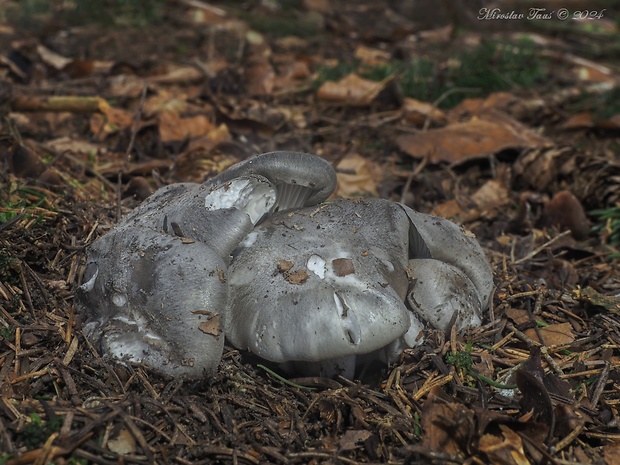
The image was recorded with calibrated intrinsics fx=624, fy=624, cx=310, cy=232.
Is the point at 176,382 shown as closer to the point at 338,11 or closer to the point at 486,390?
the point at 486,390

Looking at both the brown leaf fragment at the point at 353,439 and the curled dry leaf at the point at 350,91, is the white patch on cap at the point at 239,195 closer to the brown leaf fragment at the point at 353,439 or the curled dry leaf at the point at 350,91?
the brown leaf fragment at the point at 353,439

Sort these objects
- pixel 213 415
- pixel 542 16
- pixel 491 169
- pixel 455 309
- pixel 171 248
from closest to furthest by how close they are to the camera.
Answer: pixel 213 415
pixel 171 248
pixel 455 309
pixel 491 169
pixel 542 16

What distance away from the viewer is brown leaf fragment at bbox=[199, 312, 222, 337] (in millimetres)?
2441

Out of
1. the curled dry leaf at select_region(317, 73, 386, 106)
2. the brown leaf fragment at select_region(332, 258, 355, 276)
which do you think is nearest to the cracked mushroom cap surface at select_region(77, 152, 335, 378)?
the brown leaf fragment at select_region(332, 258, 355, 276)

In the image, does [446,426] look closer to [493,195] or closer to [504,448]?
[504,448]

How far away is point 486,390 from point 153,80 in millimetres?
4991

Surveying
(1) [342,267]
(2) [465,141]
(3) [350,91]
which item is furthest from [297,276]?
(3) [350,91]

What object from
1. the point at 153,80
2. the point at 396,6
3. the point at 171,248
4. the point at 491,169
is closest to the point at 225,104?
the point at 153,80

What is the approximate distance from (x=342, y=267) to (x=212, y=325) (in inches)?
22.7

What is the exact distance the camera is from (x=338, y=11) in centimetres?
1041

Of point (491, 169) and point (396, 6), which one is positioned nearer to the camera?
point (491, 169)

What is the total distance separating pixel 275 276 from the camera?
2.59m

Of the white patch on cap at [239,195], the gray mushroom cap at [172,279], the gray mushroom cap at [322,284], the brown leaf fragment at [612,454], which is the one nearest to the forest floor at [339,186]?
the brown leaf fragment at [612,454]

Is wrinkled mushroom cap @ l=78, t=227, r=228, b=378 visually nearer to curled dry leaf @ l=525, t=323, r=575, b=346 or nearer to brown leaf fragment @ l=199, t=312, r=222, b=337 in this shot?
brown leaf fragment @ l=199, t=312, r=222, b=337
